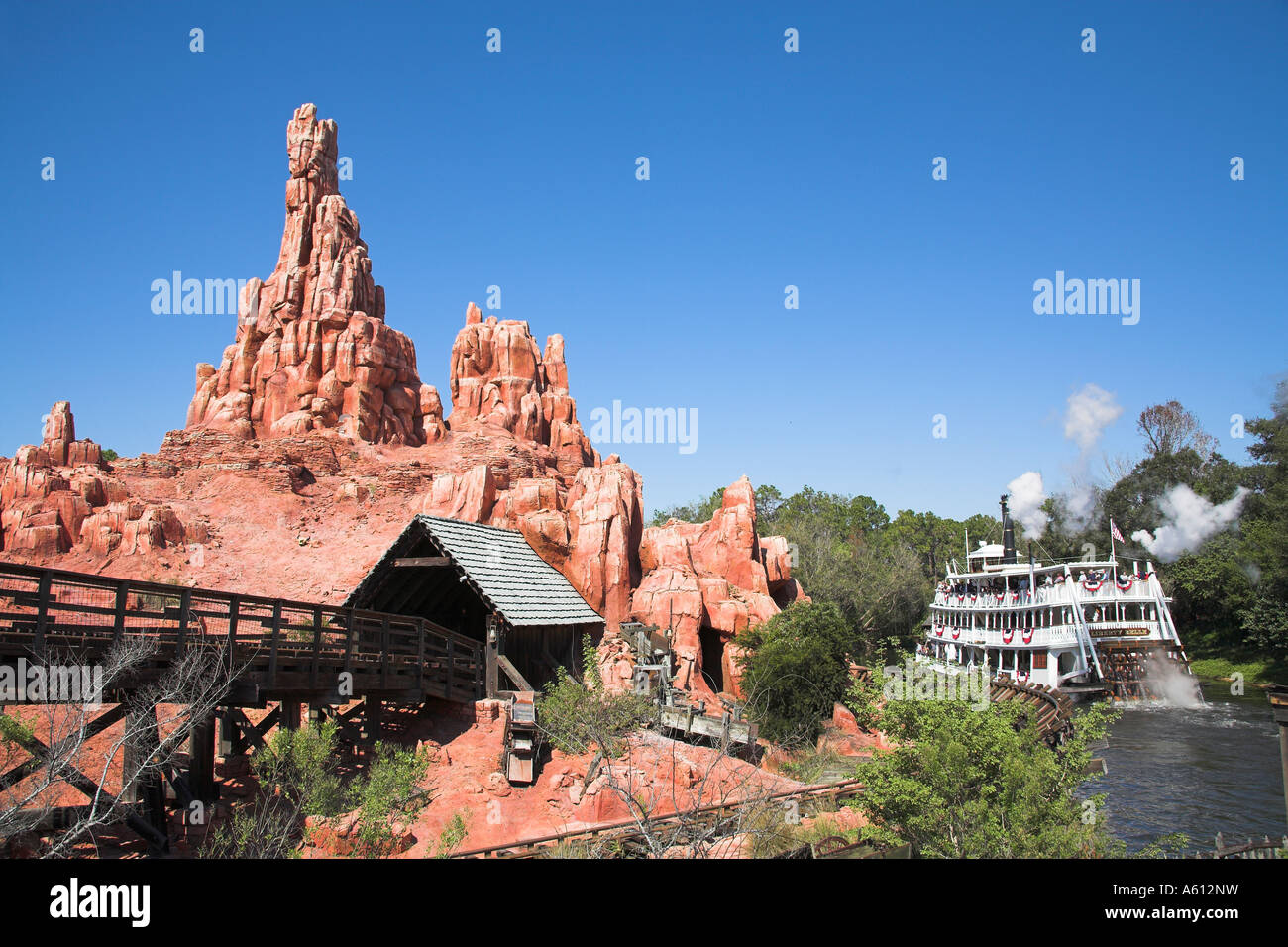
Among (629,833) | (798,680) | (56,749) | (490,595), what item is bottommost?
(798,680)

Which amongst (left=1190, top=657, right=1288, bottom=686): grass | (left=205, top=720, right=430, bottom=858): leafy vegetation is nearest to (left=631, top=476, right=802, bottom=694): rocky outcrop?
(left=205, top=720, right=430, bottom=858): leafy vegetation

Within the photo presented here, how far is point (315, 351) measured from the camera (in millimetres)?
50656

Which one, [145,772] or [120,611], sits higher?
[120,611]

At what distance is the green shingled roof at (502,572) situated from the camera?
54.7 ft

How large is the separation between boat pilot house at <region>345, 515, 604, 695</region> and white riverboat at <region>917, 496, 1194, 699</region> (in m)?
23.2

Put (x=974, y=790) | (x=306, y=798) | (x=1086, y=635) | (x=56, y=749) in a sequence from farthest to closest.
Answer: (x=1086, y=635) → (x=306, y=798) → (x=974, y=790) → (x=56, y=749)

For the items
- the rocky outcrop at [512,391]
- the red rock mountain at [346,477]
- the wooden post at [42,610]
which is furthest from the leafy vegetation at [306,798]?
the rocky outcrop at [512,391]

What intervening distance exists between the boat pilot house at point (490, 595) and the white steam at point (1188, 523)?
4564cm

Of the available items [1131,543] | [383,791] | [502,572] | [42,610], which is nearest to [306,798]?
[383,791]

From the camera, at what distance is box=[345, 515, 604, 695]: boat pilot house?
656 inches

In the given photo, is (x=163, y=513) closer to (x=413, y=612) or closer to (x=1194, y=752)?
(x=413, y=612)

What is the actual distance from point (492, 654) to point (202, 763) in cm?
581

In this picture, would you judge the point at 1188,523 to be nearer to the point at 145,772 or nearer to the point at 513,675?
the point at 513,675
